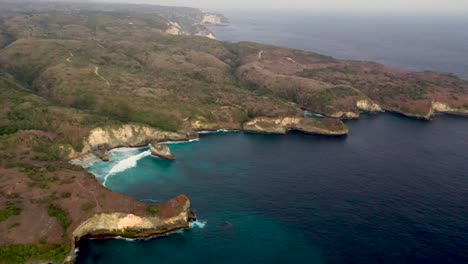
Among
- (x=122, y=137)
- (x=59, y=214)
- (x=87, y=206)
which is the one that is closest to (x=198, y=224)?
(x=87, y=206)

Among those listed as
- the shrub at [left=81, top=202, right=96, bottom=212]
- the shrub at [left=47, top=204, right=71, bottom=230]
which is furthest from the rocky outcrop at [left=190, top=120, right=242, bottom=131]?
the shrub at [left=47, top=204, right=71, bottom=230]

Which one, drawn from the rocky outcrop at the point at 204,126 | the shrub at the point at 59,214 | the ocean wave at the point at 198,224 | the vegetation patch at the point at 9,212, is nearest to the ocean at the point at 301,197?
the ocean wave at the point at 198,224

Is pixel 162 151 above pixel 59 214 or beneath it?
beneath

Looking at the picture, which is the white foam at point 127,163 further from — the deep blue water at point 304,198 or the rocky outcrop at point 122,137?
the rocky outcrop at point 122,137

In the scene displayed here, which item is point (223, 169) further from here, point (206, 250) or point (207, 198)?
point (206, 250)

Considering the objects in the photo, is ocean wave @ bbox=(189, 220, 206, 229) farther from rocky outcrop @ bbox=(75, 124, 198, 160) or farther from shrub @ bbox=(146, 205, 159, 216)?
rocky outcrop @ bbox=(75, 124, 198, 160)

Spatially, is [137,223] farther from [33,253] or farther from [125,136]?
[125,136]

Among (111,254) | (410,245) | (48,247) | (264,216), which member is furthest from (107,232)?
(410,245)
